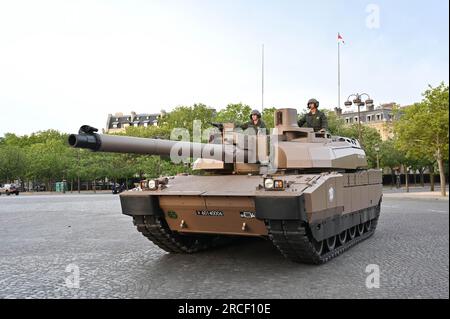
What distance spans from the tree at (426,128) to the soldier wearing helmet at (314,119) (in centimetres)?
1698

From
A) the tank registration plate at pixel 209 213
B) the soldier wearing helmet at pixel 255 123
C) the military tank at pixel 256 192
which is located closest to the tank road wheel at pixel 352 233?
the military tank at pixel 256 192

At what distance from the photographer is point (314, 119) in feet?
35.8

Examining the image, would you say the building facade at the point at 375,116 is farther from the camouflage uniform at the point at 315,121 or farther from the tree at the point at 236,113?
the camouflage uniform at the point at 315,121

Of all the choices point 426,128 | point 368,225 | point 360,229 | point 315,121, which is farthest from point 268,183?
point 426,128

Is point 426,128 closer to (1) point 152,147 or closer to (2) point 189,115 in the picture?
(1) point 152,147

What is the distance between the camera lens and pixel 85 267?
8508mm

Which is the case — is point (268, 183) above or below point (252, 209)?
above

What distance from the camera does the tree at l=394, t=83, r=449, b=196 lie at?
26.7m

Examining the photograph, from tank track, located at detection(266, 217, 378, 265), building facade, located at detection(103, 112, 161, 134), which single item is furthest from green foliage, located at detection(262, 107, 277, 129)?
building facade, located at detection(103, 112, 161, 134)

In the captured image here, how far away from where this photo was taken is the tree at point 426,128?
26.7 metres

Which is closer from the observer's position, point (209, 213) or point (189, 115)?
point (209, 213)

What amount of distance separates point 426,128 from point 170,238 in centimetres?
2208
